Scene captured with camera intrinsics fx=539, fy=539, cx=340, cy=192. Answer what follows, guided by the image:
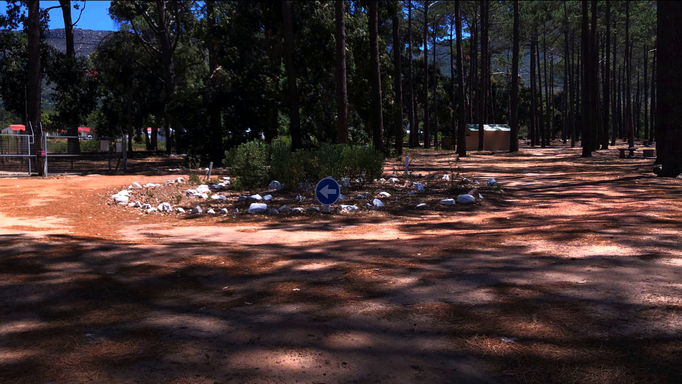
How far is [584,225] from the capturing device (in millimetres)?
9117

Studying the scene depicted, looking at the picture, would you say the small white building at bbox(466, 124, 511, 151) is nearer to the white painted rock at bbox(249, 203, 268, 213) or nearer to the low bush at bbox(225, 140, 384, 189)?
the low bush at bbox(225, 140, 384, 189)

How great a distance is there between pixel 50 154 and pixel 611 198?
23773 mm

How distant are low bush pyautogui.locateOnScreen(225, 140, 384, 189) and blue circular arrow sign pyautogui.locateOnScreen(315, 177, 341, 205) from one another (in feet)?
10.2

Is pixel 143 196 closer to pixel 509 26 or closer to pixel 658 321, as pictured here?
pixel 658 321

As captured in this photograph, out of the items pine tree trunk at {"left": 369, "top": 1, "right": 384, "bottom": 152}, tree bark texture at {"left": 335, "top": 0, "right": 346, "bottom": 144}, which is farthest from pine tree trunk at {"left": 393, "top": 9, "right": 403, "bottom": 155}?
tree bark texture at {"left": 335, "top": 0, "right": 346, "bottom": 144}

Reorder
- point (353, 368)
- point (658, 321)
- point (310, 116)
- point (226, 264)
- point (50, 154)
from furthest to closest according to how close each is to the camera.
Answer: point (310, 116), point (50, 154), point (226, 264), point (658, 321), point (353, 368)

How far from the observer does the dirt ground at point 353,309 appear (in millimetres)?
3289

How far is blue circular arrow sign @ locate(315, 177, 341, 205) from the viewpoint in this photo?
1176cm

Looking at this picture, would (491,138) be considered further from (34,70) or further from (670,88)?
(34,70)

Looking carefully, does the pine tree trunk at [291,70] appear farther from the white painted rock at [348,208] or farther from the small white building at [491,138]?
the small white building at [491,138]

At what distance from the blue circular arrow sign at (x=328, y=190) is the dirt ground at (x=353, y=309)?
303 centimetres

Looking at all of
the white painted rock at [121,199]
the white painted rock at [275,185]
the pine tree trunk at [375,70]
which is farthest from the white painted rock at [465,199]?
the pine tree trunk at [375,70]

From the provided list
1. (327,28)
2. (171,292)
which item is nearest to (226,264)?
(171,292)

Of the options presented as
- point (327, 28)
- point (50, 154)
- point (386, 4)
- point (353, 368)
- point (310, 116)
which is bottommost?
point (353, 368)
